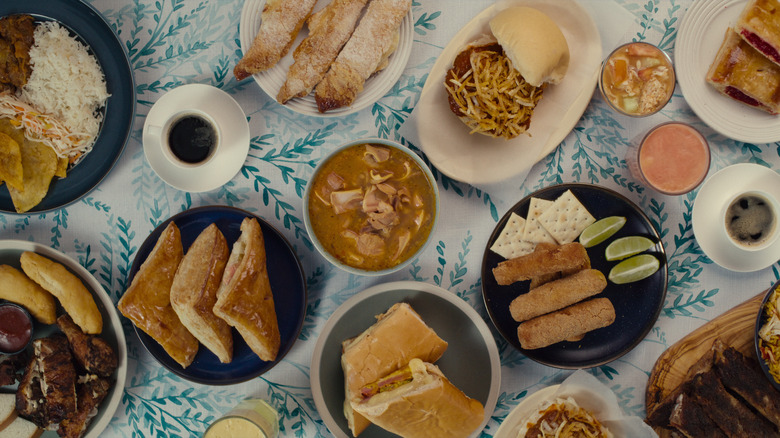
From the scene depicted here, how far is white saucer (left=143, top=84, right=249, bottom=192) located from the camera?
300 centimetres

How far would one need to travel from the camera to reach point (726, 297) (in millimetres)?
3225

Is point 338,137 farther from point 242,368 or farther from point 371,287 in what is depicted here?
point 242,368

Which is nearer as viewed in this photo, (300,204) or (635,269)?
(635,269)

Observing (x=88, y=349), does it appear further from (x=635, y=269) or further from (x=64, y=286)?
(x=635, y=269)

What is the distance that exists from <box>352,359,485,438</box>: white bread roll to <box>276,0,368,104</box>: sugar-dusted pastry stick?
1.59m

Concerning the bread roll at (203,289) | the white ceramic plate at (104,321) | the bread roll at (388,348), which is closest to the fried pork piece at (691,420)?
the bread roll at (388,348)

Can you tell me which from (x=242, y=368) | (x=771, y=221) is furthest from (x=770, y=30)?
(x=242, y=368)

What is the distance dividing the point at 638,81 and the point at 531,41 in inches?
31.5

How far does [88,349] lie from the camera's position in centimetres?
295

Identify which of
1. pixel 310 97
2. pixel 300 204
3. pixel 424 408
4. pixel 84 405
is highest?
pixel 310 97

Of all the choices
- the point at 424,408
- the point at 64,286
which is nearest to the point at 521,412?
the point at 424,408

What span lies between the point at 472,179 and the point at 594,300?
37.0 inches

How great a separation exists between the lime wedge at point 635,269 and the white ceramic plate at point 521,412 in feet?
2.32

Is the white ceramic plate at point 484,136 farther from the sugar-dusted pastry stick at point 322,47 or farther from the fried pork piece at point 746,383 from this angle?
the fried pork piece at point 746,383
